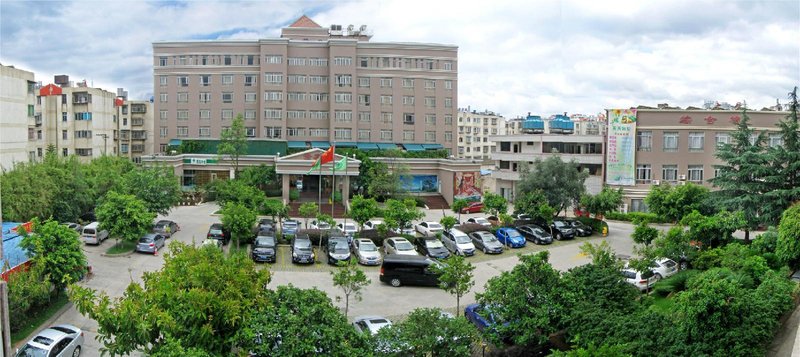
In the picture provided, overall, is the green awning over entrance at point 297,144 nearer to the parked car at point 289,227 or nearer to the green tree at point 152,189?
the parked car at point 289,227

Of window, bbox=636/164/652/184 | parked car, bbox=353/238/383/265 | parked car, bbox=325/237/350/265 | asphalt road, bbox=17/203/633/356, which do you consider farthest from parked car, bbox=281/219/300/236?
window, bbox=636/164/652/184

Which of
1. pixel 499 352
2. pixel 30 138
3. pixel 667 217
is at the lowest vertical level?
pixel 499 352

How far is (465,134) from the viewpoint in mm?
83438

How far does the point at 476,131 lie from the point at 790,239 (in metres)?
68.1

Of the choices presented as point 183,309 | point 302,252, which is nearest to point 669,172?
point 302,252

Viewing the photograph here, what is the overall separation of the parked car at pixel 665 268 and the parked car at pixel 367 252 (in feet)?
33.4

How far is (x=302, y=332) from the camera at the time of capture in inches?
461

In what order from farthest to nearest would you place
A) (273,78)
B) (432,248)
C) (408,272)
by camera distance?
1. (273,78)
2. (432,248)
3. (408,272)

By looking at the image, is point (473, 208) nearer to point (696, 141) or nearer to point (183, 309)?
point (696, 141)

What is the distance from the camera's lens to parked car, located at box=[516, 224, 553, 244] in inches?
1139

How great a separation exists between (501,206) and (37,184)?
817 inches

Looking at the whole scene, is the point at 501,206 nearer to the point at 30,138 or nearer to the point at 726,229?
the point at 726,229

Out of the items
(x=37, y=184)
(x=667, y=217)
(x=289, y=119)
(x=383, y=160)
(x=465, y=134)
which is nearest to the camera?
(x=37, y=184)

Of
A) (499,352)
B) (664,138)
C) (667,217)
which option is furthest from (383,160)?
(499,352)
